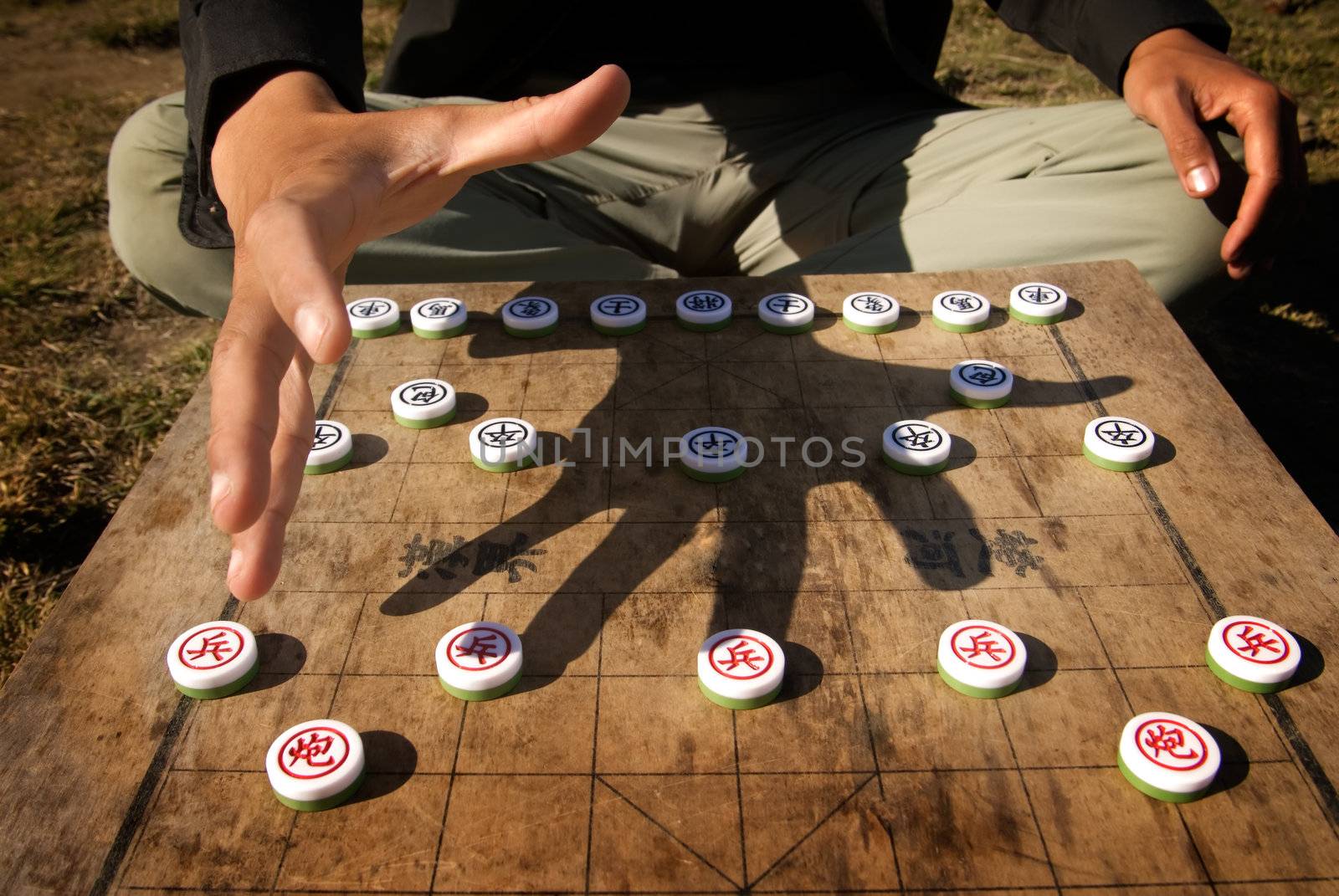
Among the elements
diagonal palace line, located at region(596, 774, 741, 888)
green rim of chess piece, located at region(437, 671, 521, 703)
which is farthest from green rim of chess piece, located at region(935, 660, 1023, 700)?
green rim of chess piece, located at region(437, 671, 521, 703)

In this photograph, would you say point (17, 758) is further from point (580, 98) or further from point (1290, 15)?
point (1290, 15)

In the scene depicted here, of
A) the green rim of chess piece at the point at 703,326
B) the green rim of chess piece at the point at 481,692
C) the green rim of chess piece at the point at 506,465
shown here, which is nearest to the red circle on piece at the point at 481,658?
the green rim of chess piece at the point at 481,692

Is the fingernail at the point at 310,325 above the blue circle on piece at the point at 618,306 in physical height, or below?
above

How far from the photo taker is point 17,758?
81 centimetres

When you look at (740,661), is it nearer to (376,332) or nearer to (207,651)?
(207,651)

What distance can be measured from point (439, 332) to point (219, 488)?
1.96ft

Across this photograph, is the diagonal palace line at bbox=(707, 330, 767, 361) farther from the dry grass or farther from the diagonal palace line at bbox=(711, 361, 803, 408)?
the dry grass

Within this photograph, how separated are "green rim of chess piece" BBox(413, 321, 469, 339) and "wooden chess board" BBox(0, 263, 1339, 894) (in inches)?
2.1

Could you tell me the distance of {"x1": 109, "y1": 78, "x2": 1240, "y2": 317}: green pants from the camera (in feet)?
5.33

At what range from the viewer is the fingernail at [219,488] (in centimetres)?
76

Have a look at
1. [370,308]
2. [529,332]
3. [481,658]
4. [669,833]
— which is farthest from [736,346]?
[669,833]

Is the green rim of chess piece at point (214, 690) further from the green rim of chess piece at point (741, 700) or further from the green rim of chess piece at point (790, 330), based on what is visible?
the green rim of chess piece at point (790, 330)

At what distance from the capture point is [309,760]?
30.6 inches

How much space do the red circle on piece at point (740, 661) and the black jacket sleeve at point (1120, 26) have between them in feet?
4.29
